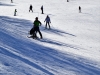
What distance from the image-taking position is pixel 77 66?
9.41 metres

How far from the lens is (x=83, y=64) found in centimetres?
998

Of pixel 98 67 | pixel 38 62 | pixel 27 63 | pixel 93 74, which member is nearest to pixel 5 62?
pixel 27 63

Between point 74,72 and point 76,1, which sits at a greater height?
point 76,1

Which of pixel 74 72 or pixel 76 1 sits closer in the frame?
pixel 74 72

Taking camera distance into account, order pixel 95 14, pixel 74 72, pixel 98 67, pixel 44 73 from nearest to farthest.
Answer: pixel 44 73
pixel 74 72
pixel 98 67
pixel 95 14

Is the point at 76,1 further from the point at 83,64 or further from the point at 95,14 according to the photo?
the point at 83,64

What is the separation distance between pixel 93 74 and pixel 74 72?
2.60 feet

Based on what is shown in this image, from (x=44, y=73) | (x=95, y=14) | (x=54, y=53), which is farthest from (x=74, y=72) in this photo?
(x=95, y=14)

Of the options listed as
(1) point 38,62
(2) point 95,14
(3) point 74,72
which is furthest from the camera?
(2) point 95,14

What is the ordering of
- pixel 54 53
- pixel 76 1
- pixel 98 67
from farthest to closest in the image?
pixel 76 1 < pixel 54 53 < pixel 98 67

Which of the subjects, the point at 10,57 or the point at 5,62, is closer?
the point at 5,62

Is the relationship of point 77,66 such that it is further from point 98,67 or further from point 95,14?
point 95,14

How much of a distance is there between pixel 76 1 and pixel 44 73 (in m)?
44.4

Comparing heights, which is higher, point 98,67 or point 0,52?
point 0,52
